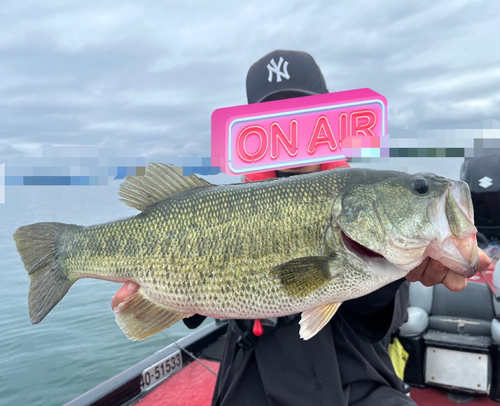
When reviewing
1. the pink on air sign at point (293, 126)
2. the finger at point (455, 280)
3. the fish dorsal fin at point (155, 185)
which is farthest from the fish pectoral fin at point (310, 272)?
the pink on air sign at point (293, 126)

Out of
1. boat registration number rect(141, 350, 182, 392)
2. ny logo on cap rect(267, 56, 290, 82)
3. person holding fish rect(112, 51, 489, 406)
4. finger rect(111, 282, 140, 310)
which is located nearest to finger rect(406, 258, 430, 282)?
person holding fish rect(112, 51, 489, 406)

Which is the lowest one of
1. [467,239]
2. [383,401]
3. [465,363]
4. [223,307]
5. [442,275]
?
[465,363]

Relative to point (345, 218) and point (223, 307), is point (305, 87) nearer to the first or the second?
point (345, 218)

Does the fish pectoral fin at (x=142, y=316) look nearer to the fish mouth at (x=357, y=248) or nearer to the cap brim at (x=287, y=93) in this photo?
the fish mouth at (x=357, y=248)

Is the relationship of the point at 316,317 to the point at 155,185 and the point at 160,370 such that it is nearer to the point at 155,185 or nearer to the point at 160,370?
the point at 155,185

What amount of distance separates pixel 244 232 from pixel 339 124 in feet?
11.4

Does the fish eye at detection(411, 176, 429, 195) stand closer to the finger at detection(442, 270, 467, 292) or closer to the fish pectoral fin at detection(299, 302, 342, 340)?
the finger at detection(442, 270, 467, 292)

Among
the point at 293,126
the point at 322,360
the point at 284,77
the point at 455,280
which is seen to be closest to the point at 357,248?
the point at 455,280

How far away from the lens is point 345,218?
5.18ft

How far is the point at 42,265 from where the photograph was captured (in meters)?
2.07

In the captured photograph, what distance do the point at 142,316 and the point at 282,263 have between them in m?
0.74

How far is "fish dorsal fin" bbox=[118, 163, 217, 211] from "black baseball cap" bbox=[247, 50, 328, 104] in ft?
4.24

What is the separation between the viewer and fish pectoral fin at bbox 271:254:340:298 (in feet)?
5.05

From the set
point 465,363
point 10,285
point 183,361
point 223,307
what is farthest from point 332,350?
point 10,285
